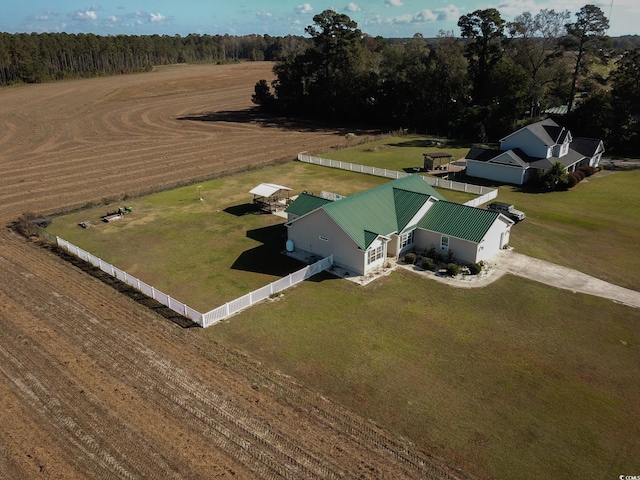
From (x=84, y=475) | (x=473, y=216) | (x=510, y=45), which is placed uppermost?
(x=510, y=45)

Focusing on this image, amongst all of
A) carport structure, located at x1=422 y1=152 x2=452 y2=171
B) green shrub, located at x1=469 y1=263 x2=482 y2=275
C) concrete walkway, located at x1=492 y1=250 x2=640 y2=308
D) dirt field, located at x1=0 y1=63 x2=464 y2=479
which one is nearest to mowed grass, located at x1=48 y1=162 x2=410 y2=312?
dirt field, located at x1=0 y1=63 x2=464 y2=479

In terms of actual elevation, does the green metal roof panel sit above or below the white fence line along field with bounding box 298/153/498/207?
above

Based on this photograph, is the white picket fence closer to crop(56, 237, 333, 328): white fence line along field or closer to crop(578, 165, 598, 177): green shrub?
crop(578, 165, 598, 177): green shrub

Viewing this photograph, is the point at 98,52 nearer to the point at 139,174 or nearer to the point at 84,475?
the point at 139,174

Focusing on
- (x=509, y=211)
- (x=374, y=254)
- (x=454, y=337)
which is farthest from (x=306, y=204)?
(x=509, y=211)

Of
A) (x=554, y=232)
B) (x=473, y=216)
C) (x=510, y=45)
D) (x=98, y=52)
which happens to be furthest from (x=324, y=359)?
(x=98, y=52)

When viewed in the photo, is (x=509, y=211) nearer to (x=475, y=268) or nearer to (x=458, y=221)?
(x=458, y=221)

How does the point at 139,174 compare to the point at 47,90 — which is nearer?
the point at 139,174
